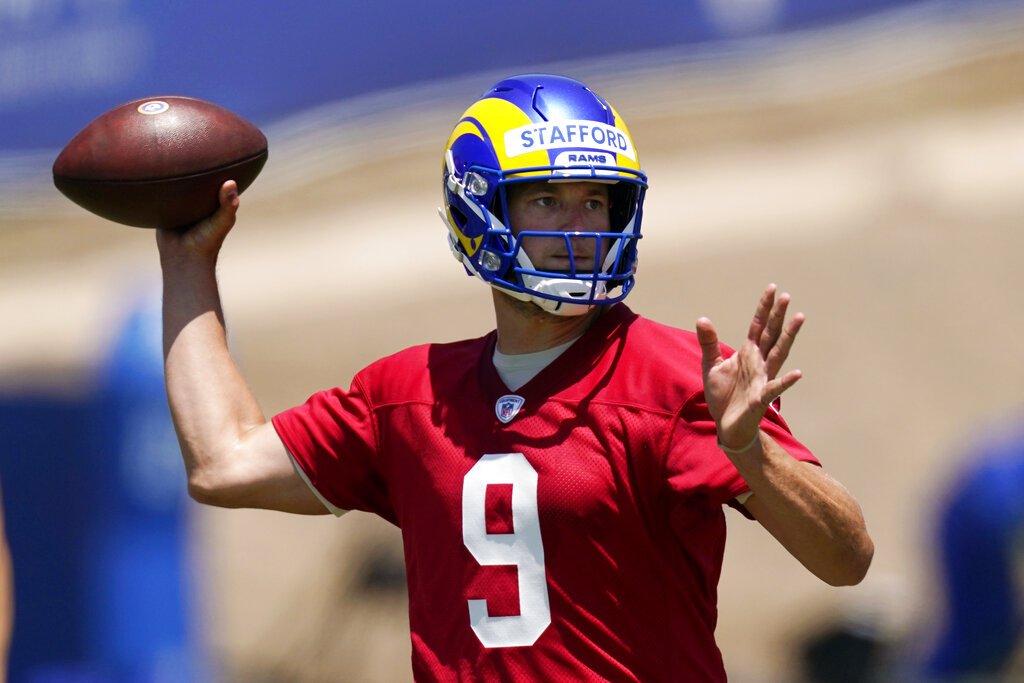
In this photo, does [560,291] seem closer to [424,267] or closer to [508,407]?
Answer: [508,407]

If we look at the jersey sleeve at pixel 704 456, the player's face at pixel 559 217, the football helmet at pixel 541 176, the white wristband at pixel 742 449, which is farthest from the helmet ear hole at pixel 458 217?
the white wristband at pixel 742 449

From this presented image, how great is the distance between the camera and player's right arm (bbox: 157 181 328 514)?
7.47ft

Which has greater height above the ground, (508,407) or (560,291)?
(560,291)

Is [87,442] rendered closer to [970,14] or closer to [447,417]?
[447,417]

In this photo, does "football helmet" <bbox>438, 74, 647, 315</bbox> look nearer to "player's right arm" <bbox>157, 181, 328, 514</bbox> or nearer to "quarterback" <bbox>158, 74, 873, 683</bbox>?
"quarterback" <bbox>158, 74, 873, 683</bbox>

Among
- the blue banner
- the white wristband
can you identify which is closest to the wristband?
the white wristband

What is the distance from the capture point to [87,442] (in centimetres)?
494

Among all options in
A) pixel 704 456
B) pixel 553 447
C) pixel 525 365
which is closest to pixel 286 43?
pixel 525 365

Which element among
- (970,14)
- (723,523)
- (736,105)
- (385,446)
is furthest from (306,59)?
(723,523)

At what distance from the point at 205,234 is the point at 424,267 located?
2.84 meters

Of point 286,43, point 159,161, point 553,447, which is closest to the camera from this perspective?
point 553,447

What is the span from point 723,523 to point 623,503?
215 mm

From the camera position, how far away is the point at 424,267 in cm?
525

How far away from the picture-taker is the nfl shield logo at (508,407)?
6.60 ft
